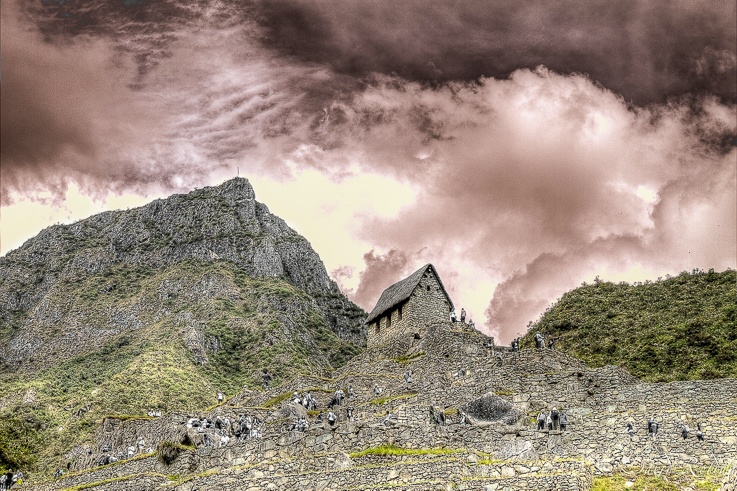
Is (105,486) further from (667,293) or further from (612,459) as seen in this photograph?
(667,293)

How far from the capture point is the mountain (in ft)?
220

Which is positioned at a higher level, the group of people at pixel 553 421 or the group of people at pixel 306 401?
the group of people at pixel 306 401

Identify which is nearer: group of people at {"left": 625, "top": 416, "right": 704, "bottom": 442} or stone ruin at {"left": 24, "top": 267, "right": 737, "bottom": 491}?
stone ruin at {"left": 24, "top": 267, "right": 737, "bottom": 491}

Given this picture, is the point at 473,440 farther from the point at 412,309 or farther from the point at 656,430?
the point at 412,309

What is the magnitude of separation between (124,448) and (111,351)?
47.7 m

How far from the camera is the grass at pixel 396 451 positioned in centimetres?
2753

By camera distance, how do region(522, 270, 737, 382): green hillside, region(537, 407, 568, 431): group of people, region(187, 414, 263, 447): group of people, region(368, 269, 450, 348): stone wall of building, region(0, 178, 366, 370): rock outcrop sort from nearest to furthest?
1. region(537, 407, 568, 431): group of people
2. region(187, 414, 263, 447): group of people
3. region(522, 270, 737, 382): green hillside
4. region(368, 269, 450, 348): stone wall of building
5. region(0, 178, 366, 370): rock outcrop

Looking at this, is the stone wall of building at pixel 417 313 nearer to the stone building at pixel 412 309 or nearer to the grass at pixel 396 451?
the stone building at pixel 412 309

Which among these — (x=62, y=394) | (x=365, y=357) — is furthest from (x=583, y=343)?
(x=62, y=394)

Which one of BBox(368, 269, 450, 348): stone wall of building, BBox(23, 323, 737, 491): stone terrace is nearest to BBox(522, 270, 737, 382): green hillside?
BBox(23, 323, 737, 491): stone terrace

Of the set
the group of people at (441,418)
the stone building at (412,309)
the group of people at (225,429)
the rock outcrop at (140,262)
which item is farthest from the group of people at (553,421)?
the rock outcrop at (140,262)

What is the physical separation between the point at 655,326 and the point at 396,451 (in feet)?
98.5

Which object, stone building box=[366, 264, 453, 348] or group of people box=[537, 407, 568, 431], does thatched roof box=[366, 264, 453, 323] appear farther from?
group of people box=[537, 407, 568, 431]

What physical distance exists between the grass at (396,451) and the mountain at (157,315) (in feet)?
120
